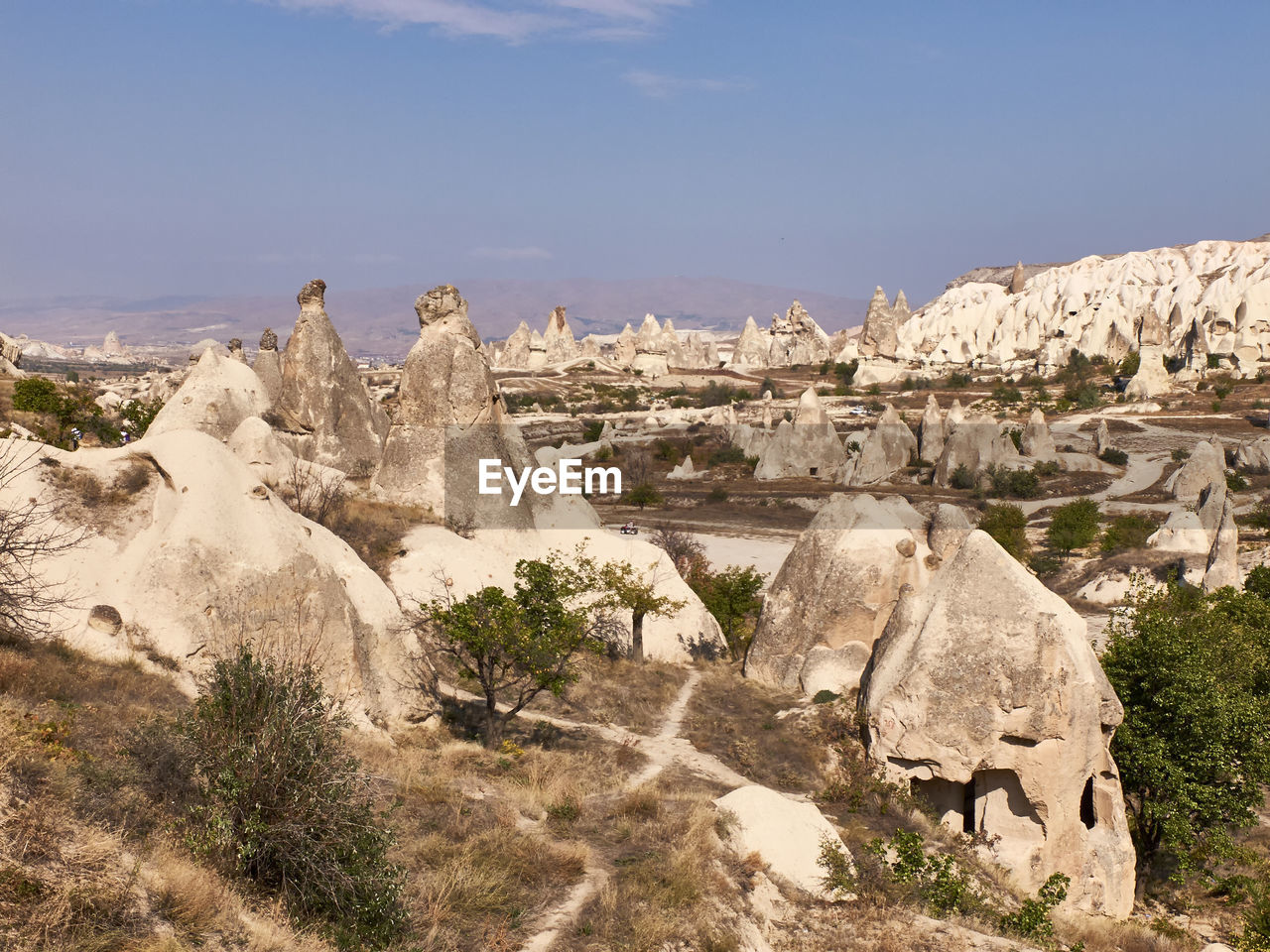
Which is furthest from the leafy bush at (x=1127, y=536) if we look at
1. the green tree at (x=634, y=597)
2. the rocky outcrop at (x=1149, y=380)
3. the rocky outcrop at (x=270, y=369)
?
the rocky outcrop at (x=1149, y=380)

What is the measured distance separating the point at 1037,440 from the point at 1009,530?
2830 centimetres

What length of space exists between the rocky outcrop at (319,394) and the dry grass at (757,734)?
12.4 m

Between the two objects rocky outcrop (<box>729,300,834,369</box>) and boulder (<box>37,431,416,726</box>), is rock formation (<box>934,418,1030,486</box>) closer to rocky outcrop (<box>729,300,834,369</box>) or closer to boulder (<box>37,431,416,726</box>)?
boulder (<box>37,431,416,726</box>)

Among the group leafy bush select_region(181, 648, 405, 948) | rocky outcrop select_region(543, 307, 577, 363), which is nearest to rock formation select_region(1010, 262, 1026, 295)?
rocky outcrop select_region(543, 307, 577, 363)

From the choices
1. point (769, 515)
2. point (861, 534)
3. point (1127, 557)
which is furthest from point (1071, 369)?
point (861, 534)

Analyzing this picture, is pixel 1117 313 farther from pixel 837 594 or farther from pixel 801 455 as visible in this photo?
pixel 837 594

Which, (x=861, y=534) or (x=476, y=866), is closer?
(x=476, y=866)

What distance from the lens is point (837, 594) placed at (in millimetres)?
18734

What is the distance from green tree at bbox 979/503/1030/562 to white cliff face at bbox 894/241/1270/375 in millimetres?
58594

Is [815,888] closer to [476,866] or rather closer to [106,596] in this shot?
[476,866]

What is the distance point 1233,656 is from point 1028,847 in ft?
21.8

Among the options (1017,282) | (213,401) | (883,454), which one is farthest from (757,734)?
(1017,282)

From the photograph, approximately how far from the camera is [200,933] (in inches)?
240

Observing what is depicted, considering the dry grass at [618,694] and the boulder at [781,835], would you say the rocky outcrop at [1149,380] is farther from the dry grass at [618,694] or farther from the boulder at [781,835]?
the boulder at [781,835]
